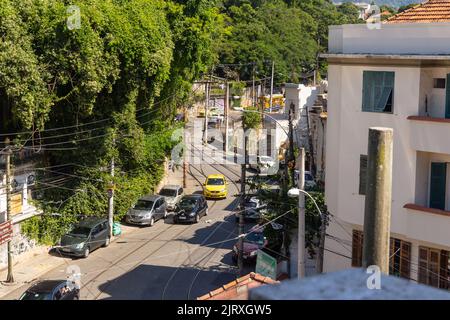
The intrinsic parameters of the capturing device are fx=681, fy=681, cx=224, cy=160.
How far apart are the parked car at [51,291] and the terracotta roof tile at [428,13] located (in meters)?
12.0

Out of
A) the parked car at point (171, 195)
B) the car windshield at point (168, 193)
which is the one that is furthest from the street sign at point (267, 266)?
the car windshield at point (168, 193)

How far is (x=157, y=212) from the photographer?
1328 inches

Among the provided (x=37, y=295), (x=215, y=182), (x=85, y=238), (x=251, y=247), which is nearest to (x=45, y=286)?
(x=37, y=295)

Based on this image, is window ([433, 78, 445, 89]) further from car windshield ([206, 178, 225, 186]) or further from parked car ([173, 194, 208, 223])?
car windshield ([206, 178, 225, 186])

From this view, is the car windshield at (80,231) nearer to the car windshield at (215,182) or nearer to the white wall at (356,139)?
the white wall at (356,139)

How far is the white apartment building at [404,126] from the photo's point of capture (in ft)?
53.1

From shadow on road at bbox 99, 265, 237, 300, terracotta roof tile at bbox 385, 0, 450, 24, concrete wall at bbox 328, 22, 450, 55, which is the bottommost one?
shadow on road at bbox 99, 265, 237, 300

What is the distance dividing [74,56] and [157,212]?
34.4 ft

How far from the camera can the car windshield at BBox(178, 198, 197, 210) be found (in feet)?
111

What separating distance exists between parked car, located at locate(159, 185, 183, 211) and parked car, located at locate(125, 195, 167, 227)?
6.72 ft

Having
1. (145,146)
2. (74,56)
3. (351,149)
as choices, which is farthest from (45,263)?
(351,149)

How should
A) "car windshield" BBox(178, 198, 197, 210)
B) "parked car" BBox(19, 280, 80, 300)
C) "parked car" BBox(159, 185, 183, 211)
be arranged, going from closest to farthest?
"parked car" BBox(19, 280, 80, 300) < "car windshield" BBox(178, 198, 197, 210) < "parked car" BBox(159, 185, 183, 211)

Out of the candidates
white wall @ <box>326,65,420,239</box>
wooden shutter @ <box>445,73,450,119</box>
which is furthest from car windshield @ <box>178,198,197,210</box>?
wooden shutter @ <box>445,73,450,119</box>
